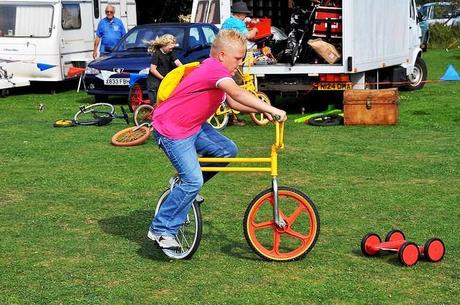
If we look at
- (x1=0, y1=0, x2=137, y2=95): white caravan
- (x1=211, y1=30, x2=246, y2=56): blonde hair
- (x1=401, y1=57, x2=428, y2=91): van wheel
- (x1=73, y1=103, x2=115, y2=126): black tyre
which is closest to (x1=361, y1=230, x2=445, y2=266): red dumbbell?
(x1=211, y1=30, x2=246, y2=56): blonde hair

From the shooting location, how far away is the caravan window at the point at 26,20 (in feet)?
69.3

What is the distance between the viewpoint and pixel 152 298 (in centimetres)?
595

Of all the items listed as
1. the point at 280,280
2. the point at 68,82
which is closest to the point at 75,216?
the point at 280,280

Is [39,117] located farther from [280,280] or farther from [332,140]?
[280,280]

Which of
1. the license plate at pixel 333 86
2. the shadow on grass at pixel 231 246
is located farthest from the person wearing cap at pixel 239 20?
the shadow on grass at pixel 231 246

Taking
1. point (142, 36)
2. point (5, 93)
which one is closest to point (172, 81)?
point (142, 36)

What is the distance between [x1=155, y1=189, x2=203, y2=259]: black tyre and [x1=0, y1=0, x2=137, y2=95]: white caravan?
14.0 meters

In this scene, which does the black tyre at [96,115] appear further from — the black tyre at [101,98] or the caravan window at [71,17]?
the caravan window at [71,17]

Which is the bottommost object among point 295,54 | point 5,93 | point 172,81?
point 5,93

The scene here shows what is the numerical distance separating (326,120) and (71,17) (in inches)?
378

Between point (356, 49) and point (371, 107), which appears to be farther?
point (356, 49)

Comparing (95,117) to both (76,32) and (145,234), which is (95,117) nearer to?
(76,32)

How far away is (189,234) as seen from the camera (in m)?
6.91

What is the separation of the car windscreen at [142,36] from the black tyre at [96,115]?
124 inches
